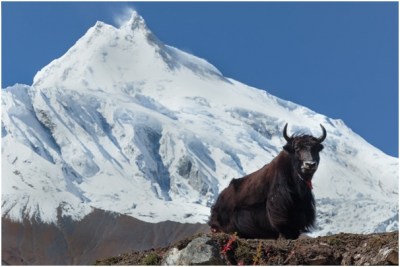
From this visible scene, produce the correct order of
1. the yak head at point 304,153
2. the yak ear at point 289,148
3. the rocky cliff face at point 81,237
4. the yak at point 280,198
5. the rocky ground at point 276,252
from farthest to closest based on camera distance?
the rocky cliff face at point 81,237 → the yak ear at point 289,148 → the yak at point 280,198 → the yak head at point 304,153 → the rocky ground at point 276,252

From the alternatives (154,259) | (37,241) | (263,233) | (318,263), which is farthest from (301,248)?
(37,241)

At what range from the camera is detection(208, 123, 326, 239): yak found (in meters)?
15.5

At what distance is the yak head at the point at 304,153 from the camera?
50.4 feet

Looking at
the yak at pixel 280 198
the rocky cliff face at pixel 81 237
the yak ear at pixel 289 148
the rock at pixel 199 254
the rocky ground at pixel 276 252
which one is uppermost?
the rocky cliff face at pixel 81 237

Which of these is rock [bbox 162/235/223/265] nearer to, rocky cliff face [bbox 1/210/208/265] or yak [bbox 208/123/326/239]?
yak [bbox 208/123/326/239]

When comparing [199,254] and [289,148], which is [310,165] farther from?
[199,254]

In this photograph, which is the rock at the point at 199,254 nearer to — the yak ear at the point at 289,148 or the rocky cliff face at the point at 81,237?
the yak ear at the point at 289,148

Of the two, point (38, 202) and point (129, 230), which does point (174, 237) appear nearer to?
point (129, 230)

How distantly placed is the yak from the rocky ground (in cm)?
385

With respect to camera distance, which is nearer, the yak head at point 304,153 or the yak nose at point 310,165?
the yak nose at point 310,165

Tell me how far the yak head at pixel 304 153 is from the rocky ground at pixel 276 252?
12.2 ft

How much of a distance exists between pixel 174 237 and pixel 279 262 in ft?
623

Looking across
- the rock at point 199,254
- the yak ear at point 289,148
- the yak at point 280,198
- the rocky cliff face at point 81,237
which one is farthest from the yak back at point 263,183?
the rocky cliff face at point 81,237

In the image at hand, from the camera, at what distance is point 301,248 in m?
10.8
